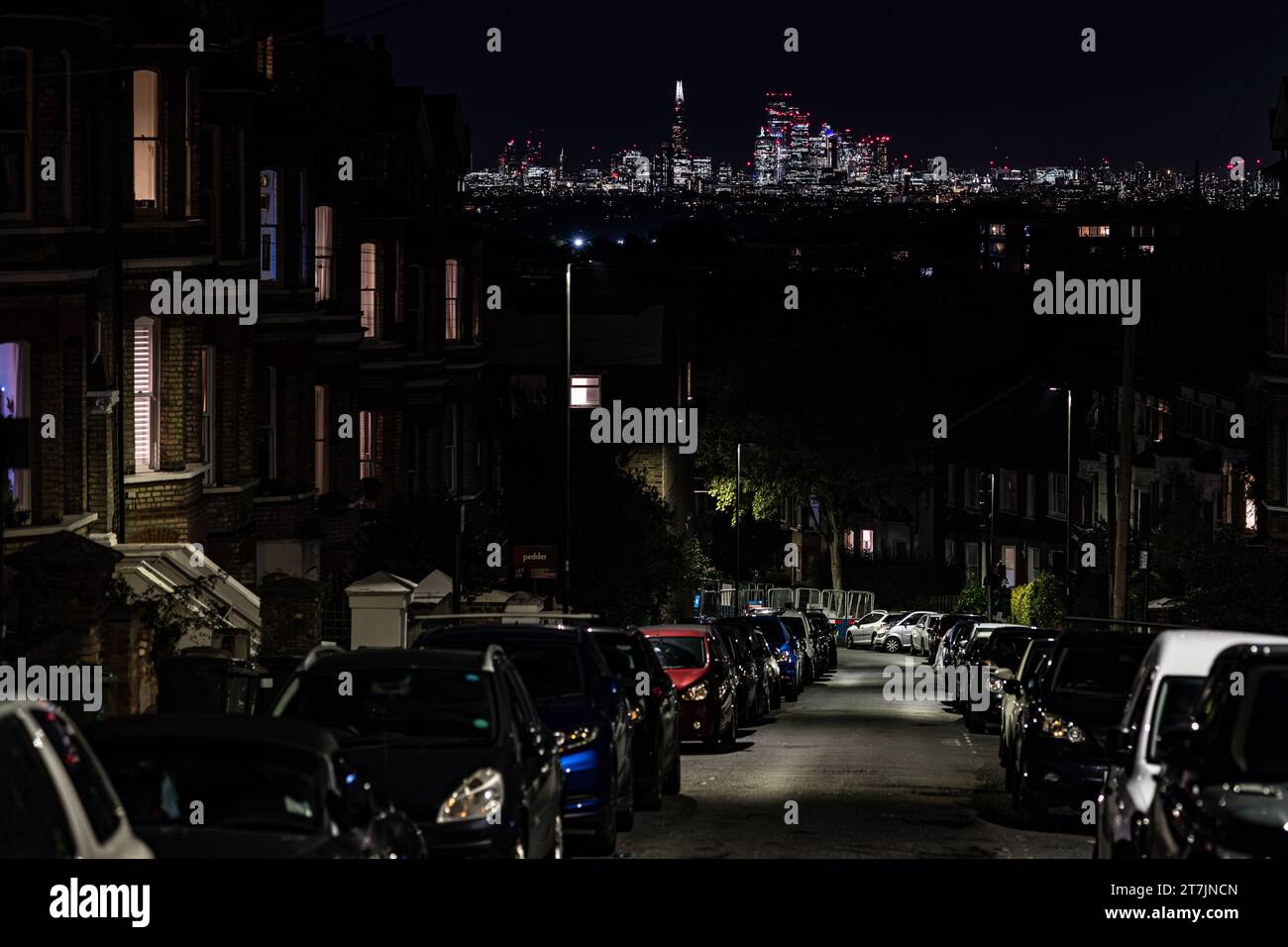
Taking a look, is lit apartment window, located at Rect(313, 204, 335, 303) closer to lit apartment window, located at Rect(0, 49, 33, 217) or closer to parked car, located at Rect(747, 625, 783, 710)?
parked car, located at Rect(747, 625, 783, 710)

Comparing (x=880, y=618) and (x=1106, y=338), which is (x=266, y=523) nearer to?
(x=880, y=618)

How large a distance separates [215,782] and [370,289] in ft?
116

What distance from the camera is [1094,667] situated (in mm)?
20422

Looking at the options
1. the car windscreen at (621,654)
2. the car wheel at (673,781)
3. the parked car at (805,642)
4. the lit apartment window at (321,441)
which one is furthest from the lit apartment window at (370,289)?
the car wheel at (673,781)

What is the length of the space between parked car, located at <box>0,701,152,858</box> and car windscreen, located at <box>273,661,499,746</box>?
18.9 ft

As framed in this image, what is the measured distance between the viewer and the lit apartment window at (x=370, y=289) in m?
A: 44.9

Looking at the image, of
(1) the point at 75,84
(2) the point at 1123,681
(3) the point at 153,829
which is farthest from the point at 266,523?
(3) the point at 153,829

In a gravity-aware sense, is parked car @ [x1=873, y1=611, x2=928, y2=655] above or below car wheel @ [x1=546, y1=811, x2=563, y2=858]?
below

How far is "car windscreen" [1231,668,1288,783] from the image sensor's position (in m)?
10.6

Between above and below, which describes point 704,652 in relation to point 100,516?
below

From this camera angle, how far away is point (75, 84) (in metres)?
27.0

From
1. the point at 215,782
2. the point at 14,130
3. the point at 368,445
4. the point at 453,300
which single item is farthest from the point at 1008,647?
the point at 215,782

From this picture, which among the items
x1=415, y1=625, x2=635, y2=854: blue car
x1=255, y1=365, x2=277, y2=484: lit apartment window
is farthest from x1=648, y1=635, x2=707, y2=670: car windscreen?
x1=255, y1=365, x2=277, y2=484: lit apartment window
